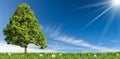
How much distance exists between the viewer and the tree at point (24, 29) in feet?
150

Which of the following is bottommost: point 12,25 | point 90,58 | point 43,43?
point 90,58

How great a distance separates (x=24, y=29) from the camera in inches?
1821

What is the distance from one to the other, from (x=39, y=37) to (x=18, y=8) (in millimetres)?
Answer: 5498

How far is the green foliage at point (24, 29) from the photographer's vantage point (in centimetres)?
4559

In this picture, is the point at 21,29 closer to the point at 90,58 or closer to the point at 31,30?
the point at 31,30

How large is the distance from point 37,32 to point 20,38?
2783mm

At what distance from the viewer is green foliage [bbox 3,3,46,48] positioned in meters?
45.6

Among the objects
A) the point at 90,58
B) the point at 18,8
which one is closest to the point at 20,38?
the point at 18,8

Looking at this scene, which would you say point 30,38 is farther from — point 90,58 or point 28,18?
point 90,58

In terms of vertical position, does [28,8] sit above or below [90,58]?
above

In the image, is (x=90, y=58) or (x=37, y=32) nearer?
(x=90, y=58)

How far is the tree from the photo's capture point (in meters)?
45.6

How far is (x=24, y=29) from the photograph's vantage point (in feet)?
152

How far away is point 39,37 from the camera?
152 ft
